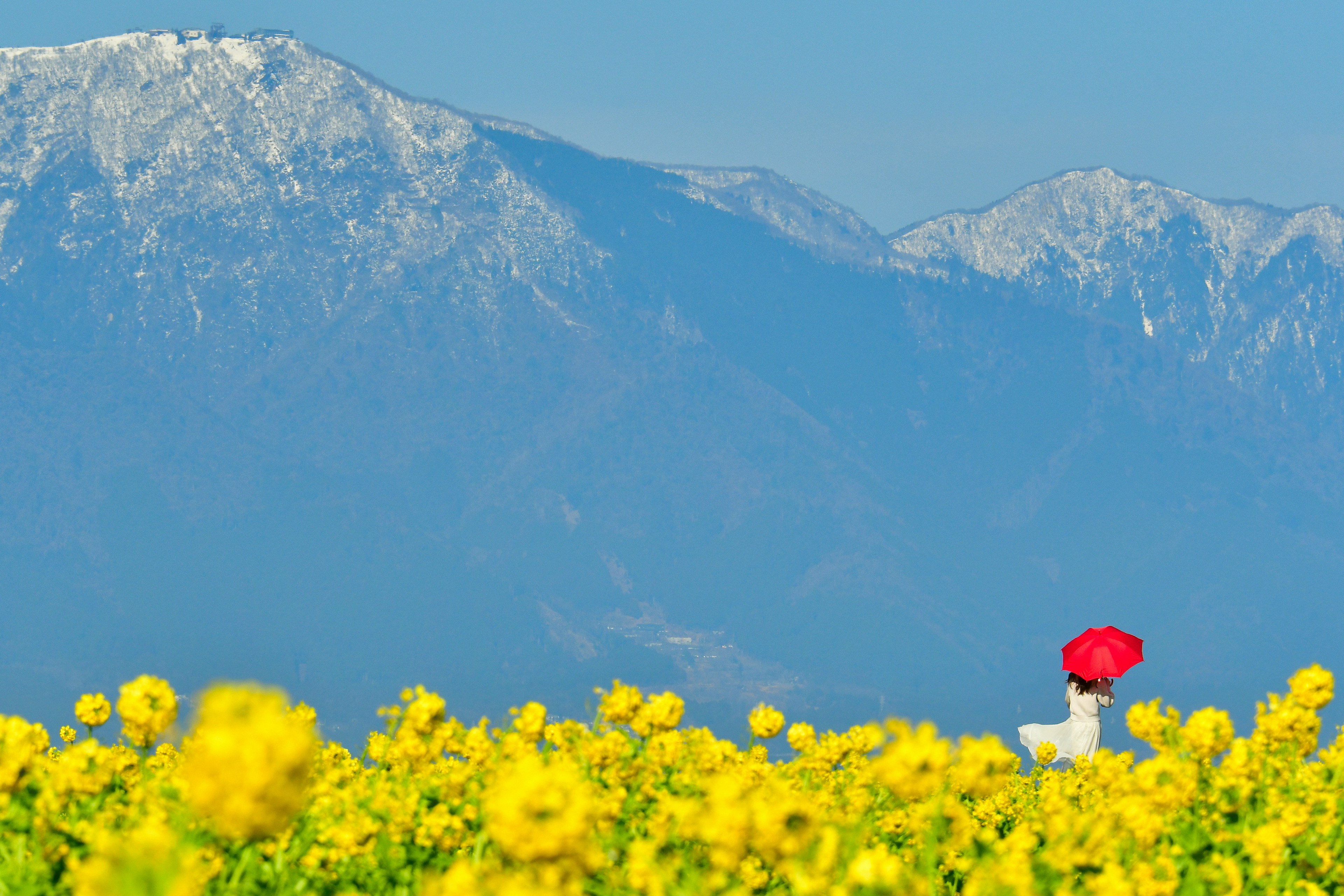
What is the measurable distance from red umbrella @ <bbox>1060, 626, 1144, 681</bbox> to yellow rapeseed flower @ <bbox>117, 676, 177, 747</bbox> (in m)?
9.93

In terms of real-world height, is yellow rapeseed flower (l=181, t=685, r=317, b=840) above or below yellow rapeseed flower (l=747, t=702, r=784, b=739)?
below

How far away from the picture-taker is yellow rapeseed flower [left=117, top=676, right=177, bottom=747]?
617 cm

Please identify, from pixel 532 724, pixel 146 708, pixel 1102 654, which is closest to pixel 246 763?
pixel 146 708

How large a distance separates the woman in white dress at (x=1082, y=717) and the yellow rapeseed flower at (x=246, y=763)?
→ 1137cm

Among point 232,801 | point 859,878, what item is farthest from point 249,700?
point 859,878

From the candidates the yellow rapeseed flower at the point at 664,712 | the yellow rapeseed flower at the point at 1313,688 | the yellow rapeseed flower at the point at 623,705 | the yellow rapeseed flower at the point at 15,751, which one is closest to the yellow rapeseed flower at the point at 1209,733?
the yellow rapeseed flower at the point at 1313,688

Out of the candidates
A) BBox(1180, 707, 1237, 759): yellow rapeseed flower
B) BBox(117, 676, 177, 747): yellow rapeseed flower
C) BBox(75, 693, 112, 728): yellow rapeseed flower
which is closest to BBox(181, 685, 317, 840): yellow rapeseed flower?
BBox(117, 676, 177, 747): yellow rapeseed flower

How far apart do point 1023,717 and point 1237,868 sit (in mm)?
200933

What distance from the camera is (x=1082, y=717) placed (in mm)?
14453

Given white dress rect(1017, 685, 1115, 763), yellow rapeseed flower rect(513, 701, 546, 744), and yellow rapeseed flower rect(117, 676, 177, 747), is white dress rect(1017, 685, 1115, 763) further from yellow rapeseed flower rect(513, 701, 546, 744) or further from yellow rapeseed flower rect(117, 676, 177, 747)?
yellow rapeseed flower rect(117, 676, 177, 747)

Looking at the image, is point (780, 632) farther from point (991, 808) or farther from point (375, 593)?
point (991, 808)

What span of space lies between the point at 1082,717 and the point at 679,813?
981 centimetres

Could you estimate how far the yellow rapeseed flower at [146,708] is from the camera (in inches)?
243

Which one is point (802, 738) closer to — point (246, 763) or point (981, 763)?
point (981, 763)
